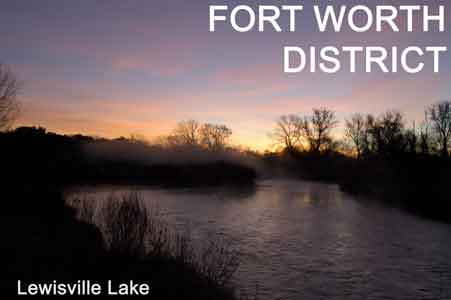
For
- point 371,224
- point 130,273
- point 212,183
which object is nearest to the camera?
point 130,273

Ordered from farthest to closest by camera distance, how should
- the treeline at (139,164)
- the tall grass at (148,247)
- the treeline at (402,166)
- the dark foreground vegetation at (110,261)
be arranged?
the treeline at (139,164) < the treeline at (402,166) < the tall grass at (148,247) < the dark foreground vegetation at (110,261)

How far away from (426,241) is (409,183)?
15.0 m

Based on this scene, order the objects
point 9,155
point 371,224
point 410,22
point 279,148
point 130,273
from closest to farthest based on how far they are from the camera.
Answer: point 130,273 < point 410,22 < point 371,224 < point 9,155 < point 279,148

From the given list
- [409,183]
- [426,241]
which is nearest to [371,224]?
[426,241]

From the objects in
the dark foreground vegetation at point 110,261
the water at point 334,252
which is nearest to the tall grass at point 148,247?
the dark foreground vegetation at point 110,261

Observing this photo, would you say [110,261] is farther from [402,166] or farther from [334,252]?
[402,166]

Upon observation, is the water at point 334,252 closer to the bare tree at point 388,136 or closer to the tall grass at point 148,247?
the tall grass at point 148,247

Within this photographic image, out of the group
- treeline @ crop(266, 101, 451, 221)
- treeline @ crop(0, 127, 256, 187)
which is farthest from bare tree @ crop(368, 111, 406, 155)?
treeline @ crop(0, 127, 256, 187)

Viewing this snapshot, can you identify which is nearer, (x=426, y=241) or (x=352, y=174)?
(x=426, y=241)

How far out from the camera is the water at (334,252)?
7.77 m

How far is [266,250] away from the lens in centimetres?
1109

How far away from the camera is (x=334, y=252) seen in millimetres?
11047

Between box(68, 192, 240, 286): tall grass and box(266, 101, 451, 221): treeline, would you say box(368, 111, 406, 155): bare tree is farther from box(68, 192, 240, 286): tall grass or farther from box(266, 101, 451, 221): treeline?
box(68, 192, 240, 286): tall grass

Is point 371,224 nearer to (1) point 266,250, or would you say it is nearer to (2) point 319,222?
(2) point 319,222
